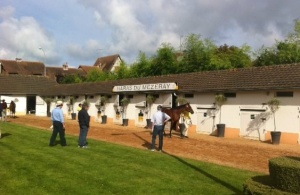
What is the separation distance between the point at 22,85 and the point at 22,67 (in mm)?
24817

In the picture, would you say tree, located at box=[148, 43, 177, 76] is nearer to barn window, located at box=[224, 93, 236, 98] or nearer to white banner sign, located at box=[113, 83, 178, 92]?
white banner sign, located at box=[113, 83, 178, 92]

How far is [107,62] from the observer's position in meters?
80.2

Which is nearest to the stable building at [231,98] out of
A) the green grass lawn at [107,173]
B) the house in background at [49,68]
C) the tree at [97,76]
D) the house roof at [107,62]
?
the green grass lawn at [107,173]

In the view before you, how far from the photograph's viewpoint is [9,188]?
855cm

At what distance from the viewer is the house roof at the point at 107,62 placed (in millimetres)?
Result: 77944

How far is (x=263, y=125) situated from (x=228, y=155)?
6947 millimetres

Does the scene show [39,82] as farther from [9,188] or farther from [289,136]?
[9,188]

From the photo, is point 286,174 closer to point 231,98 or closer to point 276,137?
point 276,137

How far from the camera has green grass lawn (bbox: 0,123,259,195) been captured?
8.67 m

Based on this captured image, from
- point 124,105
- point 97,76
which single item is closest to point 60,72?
point 97,76

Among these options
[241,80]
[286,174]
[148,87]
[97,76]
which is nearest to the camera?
[286,174]

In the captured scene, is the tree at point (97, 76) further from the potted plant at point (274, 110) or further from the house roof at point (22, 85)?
the potted plant at point (274, 110)

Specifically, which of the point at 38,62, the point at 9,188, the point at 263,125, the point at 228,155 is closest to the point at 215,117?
the point at 263,125

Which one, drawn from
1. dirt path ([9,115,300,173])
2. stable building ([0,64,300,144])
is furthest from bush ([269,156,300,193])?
stable building ([0,64,300,144])
